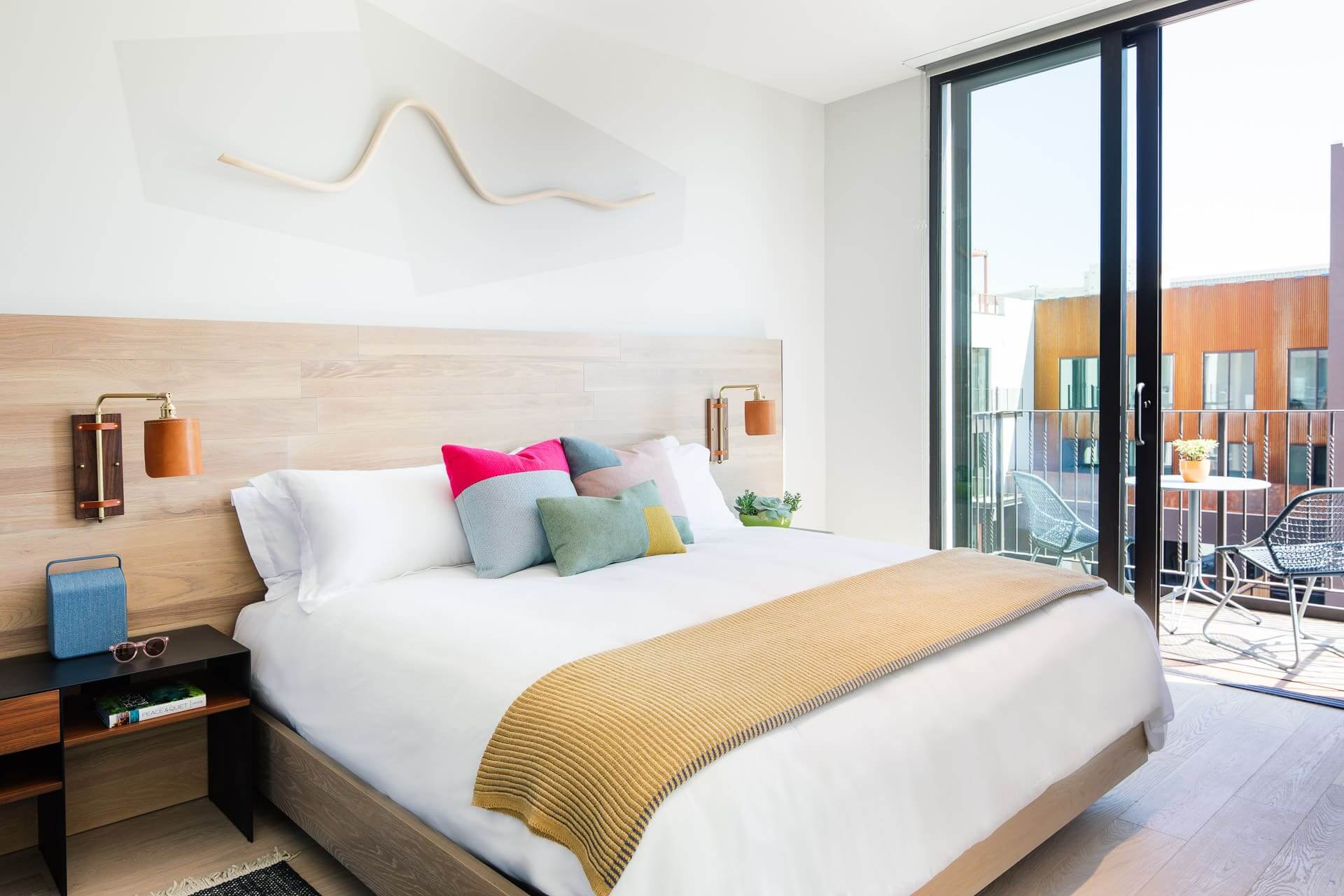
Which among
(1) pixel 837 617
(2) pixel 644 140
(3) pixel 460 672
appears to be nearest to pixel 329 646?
(3) pixel 460 672

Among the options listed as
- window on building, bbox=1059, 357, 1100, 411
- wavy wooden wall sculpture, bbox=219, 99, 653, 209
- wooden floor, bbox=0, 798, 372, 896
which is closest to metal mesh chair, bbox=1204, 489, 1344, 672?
window on building, bbox=1059, 357, 1100, 411

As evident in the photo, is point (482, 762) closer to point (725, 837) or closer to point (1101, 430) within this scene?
point (725, 837)

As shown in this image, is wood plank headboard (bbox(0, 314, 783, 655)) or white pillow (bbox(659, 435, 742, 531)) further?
white pillow (bbox(659, 435, 742, 531))

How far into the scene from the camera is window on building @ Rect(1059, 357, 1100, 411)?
12.4ft

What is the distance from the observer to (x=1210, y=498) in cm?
457

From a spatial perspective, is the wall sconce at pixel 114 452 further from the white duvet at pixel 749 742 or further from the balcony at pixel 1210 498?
the balcony at pixel 1210 498

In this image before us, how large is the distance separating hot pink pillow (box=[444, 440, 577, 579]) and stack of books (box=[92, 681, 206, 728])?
78cm

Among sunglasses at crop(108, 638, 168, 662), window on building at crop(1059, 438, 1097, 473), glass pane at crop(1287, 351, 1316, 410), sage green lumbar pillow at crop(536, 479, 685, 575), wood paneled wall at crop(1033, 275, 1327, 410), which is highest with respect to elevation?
wood paneled wall at crop(1033, 275, 1327, 410)

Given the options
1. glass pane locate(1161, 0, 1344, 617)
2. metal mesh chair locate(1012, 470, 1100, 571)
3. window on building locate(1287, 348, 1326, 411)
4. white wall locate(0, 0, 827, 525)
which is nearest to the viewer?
white wall locate(0, 0, 827, 525)

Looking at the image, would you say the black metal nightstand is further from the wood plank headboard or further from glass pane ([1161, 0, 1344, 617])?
glass pane ([1161, 0, 1344, 617])

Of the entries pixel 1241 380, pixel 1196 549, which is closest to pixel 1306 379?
pixel 1241 380

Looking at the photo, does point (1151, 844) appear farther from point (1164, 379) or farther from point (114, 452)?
point (114, 452)

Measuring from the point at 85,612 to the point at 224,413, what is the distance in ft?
2.13

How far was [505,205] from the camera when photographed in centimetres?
333
